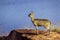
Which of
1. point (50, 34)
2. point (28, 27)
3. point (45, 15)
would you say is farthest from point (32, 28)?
point (50, 34)

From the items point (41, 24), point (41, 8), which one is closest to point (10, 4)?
point (41, 8)

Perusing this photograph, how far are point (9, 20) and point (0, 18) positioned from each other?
171 mm

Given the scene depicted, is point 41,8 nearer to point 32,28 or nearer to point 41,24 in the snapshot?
point 32,28

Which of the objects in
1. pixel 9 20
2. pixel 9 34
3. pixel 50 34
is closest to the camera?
pixel 50 34

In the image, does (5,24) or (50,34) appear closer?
(50,34)

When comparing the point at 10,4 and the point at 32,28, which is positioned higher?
the point at 10,4

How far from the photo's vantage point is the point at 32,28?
4164 millimetres

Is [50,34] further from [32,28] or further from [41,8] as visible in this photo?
[41,8]

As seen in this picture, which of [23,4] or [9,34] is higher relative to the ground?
[23,4]

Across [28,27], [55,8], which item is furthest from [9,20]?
[55,8]

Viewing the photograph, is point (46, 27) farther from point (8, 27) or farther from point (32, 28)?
point (8, 27)

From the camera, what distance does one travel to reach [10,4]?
4.50m

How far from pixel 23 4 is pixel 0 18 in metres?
0.44

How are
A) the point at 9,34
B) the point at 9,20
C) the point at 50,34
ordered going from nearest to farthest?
the point at 50,34, the point at 9,34, the point at 9,20
